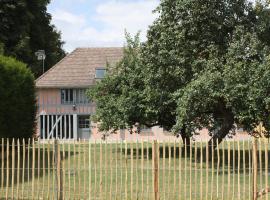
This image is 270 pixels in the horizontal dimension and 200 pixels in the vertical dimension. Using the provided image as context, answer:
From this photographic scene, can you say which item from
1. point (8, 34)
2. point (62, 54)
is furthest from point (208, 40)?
point (62, 54)

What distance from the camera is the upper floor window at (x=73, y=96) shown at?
44438 millimetres

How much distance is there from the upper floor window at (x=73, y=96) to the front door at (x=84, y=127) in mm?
1367

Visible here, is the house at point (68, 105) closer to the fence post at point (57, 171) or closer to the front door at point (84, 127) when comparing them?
the front door at point (84, 127)

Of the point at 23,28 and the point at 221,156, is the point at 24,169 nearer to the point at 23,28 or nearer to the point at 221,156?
the point at 221,156

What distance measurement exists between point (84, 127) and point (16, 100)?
2263 centimetres

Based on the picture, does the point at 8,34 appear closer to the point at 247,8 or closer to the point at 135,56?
the point at 135,56

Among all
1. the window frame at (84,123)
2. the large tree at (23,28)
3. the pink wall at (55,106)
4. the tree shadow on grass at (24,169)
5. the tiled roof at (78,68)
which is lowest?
the tree shadow on grass at (24,169)

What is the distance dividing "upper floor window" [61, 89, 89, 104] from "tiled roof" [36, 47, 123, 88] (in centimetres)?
57

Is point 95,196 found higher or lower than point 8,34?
lower

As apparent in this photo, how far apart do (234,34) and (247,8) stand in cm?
189

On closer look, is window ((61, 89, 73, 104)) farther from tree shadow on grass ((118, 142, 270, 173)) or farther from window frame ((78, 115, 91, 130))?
tree shadow on grass ((118, 142, 270, 173))

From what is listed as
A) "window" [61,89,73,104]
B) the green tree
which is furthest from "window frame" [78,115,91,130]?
the green tree

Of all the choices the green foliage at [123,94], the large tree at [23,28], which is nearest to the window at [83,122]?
the large tree at [23,28]

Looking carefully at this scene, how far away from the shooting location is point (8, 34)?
43.3 meters
